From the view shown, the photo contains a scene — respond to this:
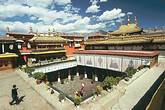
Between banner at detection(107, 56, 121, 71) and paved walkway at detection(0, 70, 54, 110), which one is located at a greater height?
banner at detection(107, 56, 121, 71)

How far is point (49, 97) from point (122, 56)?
15.2m

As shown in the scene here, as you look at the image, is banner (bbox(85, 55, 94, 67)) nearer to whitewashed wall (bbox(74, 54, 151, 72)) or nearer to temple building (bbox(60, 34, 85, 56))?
whitewashed wall (bbox(74, 54, 151, 72))

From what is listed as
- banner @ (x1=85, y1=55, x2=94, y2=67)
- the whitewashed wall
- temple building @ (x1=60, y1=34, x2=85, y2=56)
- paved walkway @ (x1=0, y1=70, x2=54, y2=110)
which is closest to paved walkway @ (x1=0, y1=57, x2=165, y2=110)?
paved walkway @ (x1=0, y1=70, x2=54, y2=110)

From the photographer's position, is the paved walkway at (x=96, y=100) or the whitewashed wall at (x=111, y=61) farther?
the whitewashed wall at (x=111, y=61)

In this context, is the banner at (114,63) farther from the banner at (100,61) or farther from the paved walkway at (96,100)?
the paved walkway at (96,100)

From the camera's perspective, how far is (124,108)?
7.75 metres

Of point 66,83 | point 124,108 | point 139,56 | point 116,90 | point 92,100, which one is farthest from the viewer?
point 66,83

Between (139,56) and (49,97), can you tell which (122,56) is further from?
(49,97)

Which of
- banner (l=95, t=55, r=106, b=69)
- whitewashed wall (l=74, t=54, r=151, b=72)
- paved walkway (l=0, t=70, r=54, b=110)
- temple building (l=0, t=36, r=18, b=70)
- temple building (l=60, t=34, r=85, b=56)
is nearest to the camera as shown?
paved walkway (l=0, t=70, r=54, b=110)

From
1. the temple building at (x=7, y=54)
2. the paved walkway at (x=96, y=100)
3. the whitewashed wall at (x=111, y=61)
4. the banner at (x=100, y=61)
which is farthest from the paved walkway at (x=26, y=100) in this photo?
the banner at (x=100, y=61)

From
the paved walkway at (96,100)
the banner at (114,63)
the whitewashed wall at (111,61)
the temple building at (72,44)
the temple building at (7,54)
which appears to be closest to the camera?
the paved walkway at (96,100)

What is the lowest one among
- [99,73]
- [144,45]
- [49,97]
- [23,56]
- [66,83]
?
[66,83]

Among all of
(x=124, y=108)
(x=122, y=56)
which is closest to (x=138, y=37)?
(x=122, y=56)

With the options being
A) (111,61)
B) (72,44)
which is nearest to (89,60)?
(111,61)
